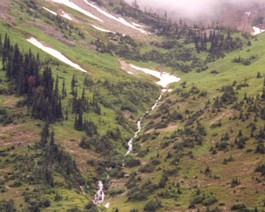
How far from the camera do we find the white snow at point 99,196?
97.2 meters

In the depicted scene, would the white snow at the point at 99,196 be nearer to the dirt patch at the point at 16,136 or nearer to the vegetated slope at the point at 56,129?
A: the vegetated slope at the point at 56,129

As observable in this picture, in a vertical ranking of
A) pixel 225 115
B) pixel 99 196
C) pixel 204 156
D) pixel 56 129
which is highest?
pixel 225 115

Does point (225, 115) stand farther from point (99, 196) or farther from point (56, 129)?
point (99, 196)

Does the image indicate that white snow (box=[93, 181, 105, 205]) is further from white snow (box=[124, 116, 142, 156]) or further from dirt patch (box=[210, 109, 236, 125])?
dirt patch (box=[210, 109, 236, 125])

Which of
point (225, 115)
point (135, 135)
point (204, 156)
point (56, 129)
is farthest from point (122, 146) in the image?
point (204, 156)

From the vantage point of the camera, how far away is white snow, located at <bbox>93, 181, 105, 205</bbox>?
319 feet

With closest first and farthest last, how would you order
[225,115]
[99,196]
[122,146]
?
1. [99,196]
2. [225,115]
3. [122,146]

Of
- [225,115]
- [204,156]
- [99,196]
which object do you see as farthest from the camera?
[225,115]

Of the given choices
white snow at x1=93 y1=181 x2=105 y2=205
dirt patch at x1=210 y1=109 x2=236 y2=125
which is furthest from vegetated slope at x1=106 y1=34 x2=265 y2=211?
white snow at x1=93 y1=181 x2=105 y2=205

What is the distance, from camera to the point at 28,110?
130875 millimetres

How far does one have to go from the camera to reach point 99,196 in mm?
100312

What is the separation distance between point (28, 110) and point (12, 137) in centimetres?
1587

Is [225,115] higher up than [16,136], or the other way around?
[225,115]

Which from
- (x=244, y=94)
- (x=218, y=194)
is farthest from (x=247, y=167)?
(x=244, y=94)
